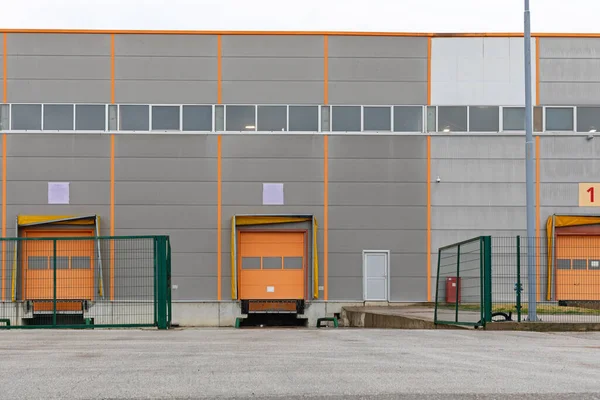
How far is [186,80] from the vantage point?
101ft

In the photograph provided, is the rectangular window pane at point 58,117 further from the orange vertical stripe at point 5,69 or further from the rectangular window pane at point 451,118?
the rectangular window pane at point 451,118

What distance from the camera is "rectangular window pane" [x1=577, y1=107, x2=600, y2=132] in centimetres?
3095

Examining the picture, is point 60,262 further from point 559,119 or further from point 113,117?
point 559,119

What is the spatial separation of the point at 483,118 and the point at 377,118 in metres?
3.95

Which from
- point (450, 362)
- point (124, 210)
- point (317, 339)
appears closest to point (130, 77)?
point (124, 210)

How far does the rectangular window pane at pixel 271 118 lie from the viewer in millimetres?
30930

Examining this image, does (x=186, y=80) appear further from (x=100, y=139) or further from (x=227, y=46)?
(x=100, y=139)

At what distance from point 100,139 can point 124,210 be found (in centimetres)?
277

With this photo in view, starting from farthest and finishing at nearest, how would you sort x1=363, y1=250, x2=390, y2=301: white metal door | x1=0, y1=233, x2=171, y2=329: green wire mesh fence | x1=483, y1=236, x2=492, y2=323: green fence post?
x1=363, y1=250, x2=390, y2=301: white metal door
x1=0, y1=233, x2=171, y2=329: green wire mesh fence
x1=483, y1=236, x2=492, y2=323: green fence post

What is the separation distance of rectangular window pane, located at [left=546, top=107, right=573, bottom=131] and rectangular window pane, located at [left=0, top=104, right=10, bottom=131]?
20.0 m

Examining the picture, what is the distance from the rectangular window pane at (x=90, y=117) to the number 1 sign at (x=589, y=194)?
1781cm

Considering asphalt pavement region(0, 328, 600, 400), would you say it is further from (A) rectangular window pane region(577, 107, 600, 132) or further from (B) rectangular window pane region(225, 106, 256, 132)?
(A) rectangular window pane region(577, 107, 600, 132)

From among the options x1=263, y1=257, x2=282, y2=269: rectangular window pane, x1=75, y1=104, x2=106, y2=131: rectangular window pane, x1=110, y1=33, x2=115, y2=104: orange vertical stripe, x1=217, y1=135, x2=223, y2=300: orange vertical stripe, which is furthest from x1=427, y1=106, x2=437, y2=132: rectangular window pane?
x1=75, y1=104, x2=106, y2=131: rectangular window pane

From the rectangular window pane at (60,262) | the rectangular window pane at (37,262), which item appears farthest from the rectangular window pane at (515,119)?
the rectangular window pane at (60,262)
